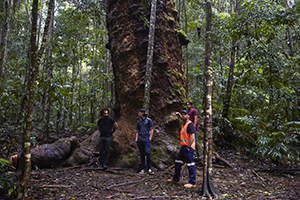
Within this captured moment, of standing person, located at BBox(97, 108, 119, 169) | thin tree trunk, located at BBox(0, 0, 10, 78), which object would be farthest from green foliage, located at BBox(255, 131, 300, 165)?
thin tree trunk, located at BBox(0, 0, 10, 78)

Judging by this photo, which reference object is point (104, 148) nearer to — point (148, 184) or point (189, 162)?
point (148, 184)

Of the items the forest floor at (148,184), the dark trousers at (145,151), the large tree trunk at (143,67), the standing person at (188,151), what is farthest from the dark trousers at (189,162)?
the large tree trunk at (143,67)

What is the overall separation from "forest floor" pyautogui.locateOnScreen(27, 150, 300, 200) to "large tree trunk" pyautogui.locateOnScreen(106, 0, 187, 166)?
6.20 feet

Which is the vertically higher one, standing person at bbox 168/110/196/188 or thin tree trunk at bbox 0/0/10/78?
thin tree trunk at bbox 0/0/10/78

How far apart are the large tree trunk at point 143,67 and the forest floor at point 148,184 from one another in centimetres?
189

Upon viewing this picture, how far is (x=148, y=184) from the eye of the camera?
5.98 m

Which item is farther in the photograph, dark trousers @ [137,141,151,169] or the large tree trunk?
the large tree trunk

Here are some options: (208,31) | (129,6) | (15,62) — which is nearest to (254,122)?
(208,31)

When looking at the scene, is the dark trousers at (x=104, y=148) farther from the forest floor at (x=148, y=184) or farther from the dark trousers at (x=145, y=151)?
the dark trousers at (x=145, y=151)

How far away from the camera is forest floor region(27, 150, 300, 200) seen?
16.4 ft

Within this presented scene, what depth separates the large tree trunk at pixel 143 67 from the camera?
8.64m

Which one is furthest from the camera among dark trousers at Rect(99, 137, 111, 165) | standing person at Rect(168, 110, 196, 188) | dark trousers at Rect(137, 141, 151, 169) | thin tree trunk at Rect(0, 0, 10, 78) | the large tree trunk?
thin tree trunk at Rect(0, 0, 10, 78)

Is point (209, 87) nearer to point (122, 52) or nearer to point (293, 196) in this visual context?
point (293, 196)

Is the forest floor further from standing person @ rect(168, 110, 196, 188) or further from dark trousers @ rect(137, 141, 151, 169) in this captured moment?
dark trousers @ rect(137, 141, 151, 169)
